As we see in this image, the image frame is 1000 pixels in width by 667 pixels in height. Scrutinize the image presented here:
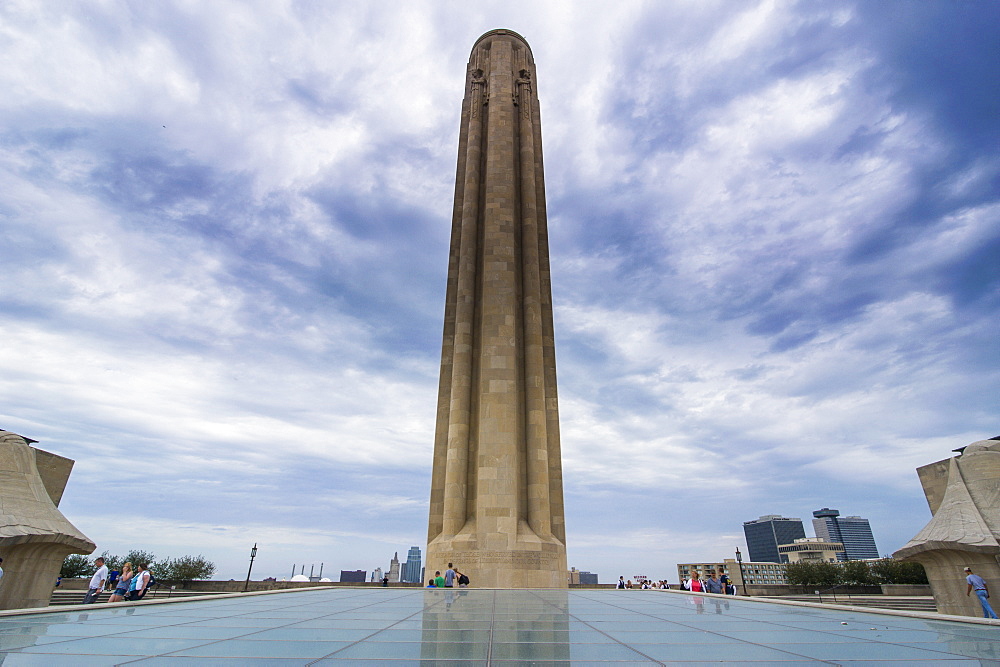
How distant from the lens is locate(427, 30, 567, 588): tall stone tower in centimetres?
1969

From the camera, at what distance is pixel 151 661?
3891 millimetres

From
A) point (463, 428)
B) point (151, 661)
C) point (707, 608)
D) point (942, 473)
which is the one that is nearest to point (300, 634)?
point (151, 661)

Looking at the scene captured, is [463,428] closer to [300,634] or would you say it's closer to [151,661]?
[300,634]

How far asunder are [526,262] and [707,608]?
61.3ft

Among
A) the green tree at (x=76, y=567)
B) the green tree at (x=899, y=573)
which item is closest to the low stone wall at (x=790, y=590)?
the green tree at (x=899, y=573)

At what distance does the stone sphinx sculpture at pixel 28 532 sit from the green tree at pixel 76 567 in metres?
24.3

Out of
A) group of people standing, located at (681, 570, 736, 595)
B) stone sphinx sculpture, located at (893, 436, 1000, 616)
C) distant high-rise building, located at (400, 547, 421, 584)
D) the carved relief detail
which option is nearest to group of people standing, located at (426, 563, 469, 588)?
group of people standing, located at (681, 570, 736, 595)

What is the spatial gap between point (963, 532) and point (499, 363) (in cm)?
1579

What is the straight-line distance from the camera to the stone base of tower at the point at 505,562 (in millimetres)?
18516

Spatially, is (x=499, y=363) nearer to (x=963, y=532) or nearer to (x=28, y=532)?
(x=28, y=532)

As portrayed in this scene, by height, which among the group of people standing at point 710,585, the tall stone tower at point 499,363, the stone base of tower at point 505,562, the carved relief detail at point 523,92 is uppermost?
the carved relief detail at point 523,92

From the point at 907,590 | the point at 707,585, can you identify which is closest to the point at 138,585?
the point at 707,585

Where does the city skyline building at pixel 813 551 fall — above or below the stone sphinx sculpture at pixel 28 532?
above

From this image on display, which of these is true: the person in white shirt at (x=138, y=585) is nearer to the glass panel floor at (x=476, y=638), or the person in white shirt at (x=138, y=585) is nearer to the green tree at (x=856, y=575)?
the glass panel floor at (x=476, y=638)
